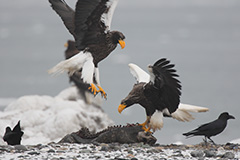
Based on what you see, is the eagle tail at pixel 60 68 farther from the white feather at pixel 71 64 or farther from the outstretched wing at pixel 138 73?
the outstretched wing at pixel 138 73

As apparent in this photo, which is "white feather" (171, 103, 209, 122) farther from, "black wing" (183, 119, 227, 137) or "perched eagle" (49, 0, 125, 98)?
"perched eagle" (49, 0, 125, 98)

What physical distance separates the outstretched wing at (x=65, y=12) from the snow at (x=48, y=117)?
2.92m

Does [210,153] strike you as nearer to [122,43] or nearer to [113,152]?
[113,152]

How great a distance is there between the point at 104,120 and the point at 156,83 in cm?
692

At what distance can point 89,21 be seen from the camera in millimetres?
10047

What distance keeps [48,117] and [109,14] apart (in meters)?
4.94

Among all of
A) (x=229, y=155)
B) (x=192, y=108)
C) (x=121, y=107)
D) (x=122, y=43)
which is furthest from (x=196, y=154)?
(x=122, y=43)

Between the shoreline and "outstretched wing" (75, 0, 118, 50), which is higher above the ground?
"outstretched wing" (75, 0, 118, 50)

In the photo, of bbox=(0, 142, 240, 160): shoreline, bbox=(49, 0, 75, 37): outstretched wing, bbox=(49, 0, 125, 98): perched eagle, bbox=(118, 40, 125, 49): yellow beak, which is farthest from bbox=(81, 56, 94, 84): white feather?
bbox=(0, 142, 240, 160): shoreline

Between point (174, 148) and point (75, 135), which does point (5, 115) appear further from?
point (174, 148)

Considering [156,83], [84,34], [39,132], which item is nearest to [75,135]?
[156,83]

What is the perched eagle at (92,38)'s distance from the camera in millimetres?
9852

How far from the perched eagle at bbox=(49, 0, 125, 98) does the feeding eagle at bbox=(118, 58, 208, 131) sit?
3.79 feet

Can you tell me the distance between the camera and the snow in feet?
43.2
